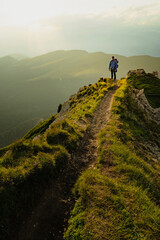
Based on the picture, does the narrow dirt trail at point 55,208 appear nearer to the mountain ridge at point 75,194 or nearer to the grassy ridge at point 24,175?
the mountain ridge at point 75,194

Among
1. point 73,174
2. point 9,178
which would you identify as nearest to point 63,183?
point 73,174

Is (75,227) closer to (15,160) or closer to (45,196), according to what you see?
(45,196)

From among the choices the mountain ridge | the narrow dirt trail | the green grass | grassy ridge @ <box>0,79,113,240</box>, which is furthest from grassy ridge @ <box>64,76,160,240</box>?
the green grass

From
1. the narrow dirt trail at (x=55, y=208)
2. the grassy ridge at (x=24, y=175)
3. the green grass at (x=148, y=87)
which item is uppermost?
the green grass at (x=148, y=87)

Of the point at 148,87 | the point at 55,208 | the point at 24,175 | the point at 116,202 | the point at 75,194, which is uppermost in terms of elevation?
the point at 148,87

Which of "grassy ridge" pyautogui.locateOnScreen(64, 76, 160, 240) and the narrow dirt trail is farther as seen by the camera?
the narrow dirt trail

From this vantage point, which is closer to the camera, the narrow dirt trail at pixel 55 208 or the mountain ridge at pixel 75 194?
the mountain ridge at pixel 75 194

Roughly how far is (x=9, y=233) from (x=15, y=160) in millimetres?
4093

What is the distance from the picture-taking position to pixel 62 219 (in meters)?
7.86

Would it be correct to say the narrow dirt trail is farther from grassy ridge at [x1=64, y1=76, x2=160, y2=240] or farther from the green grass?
the green grass

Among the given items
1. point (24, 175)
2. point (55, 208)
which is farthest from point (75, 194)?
point (24, 175)

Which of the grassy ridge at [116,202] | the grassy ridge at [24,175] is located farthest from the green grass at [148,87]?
the grassy ridge at [24,175]

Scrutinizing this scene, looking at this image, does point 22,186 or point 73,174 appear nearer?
point 22,186

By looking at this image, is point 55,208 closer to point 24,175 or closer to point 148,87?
point 24,175
